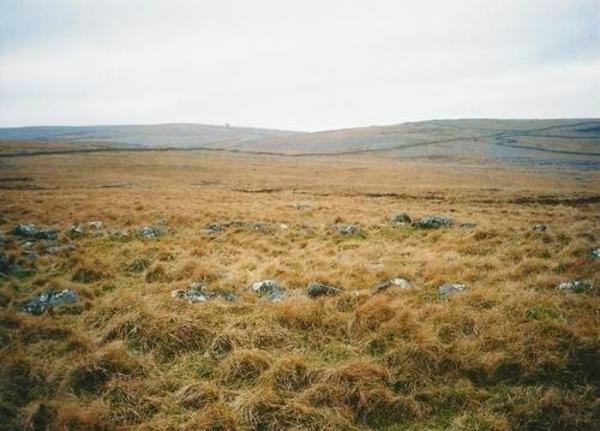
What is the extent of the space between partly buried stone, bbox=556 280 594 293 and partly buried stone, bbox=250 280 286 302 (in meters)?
5.71

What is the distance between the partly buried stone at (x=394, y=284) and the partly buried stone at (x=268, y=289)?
6.80 ft

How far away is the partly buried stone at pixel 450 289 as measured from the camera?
7781 millimetres

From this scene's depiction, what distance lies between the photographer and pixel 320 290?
26.5ft

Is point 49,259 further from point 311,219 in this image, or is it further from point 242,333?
point 311,219

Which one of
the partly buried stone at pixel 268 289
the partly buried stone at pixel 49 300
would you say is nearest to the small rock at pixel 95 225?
the partly buried stone at pixel 49 300

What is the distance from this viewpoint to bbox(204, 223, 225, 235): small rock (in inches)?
589

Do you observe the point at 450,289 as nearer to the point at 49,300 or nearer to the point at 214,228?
the point at 49,300

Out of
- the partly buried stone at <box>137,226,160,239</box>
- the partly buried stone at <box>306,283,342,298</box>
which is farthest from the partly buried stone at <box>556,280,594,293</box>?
the partly buried stone at <box>137,226,160,239</box>

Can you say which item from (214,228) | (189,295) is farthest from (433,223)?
(189,295)

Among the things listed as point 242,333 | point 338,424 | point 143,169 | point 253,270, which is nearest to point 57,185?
point 143,169

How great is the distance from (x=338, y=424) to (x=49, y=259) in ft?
30.9

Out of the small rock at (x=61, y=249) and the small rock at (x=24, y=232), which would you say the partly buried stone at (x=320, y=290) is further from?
the small rock at (x=24, y=232)

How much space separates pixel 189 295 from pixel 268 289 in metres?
1.71

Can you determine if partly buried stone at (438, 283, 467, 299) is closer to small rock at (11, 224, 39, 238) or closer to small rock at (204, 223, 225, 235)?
small rock at (204, 223, 225, 235)
